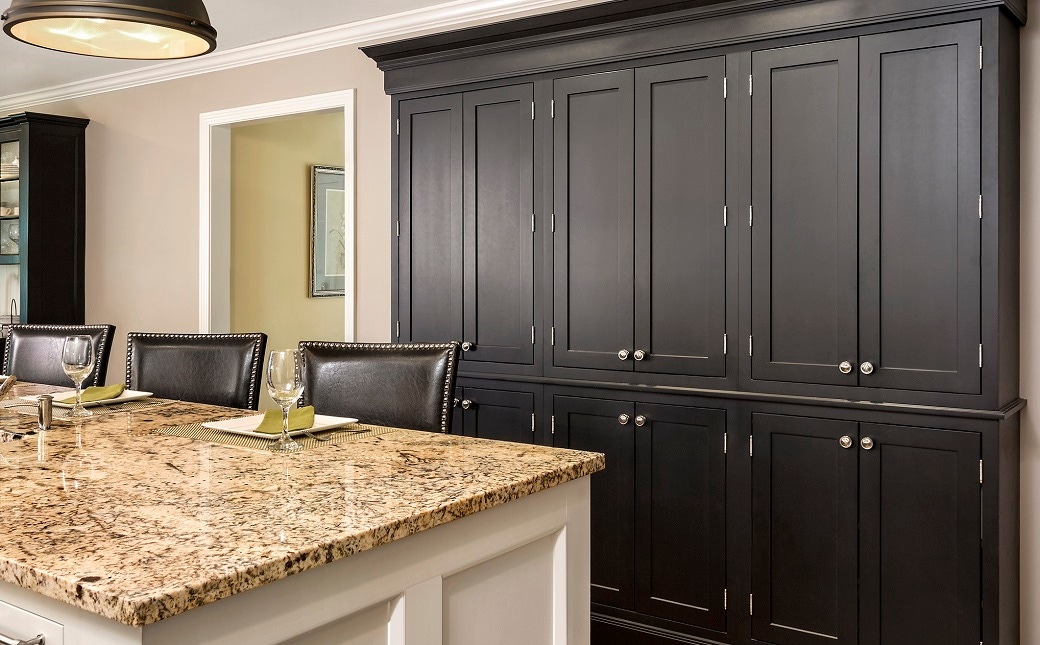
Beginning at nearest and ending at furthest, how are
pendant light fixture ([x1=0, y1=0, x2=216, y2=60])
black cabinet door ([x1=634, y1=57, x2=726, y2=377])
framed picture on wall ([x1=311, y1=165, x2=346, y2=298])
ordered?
pendant light fixture ([x1=0, y1=0, x2=216, y2=60]) → black cabinet door ([x1=634, y1=57, x2=726, y2=377]) → framed picture on wall ([x1=311, y1=165, x2=346, y2=298])

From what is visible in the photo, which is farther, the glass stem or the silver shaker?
the silver shaker

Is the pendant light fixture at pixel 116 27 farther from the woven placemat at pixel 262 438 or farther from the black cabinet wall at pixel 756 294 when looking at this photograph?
the black cabinet wall at pixel 756 294

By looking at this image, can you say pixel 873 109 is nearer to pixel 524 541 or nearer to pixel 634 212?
pixel 634 212

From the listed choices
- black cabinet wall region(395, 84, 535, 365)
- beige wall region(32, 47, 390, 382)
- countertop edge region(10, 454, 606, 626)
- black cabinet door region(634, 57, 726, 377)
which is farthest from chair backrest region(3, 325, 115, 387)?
countertop edge region(10, 454, 606, 626)

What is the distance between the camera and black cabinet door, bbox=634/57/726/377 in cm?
259

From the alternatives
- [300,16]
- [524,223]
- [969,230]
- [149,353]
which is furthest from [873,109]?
[300,16]

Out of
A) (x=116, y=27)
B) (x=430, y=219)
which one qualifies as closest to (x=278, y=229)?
(x=430, y=219)

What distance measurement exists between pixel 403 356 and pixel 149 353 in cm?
96

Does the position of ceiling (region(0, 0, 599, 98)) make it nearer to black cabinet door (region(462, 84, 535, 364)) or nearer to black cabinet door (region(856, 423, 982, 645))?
black cabinet door (region(462, 84, 535, 364))

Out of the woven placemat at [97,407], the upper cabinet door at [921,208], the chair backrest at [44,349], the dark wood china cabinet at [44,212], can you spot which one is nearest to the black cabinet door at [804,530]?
the upper cabinet door at [921,208]

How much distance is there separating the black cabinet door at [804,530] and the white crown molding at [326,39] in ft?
6.13

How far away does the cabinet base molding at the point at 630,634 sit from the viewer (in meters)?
2.67

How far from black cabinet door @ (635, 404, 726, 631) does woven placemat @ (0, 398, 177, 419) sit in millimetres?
1444

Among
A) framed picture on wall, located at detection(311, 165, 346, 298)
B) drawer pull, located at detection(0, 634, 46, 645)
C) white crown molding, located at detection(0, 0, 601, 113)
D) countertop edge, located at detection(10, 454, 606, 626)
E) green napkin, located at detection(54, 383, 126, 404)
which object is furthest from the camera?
framed picture on wall, located at detection(311, 165, 346, 298)
